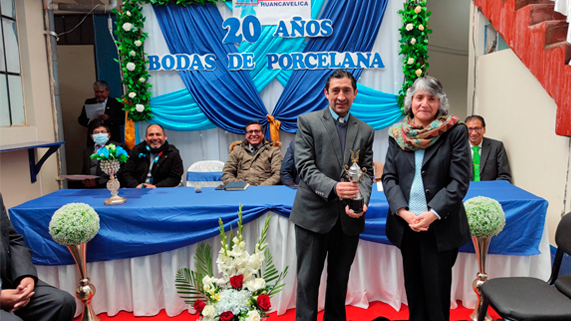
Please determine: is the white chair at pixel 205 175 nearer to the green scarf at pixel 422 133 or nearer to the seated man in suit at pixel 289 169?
the seated man in suit at pixel 289 169

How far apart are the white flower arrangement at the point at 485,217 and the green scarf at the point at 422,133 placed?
73 centimetres

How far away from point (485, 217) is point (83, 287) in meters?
2.49

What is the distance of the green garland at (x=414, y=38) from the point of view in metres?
4.26

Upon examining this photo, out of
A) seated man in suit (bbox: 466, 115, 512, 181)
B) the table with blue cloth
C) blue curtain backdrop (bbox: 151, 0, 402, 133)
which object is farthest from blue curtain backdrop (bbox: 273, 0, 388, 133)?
the table with blue cloth

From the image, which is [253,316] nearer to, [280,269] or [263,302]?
[263,302]

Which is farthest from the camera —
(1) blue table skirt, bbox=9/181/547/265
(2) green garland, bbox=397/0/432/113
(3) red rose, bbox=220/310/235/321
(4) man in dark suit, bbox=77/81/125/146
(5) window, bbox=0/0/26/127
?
(4) man in dark suit, bbox=77/81/125/146

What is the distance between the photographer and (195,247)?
2584 mm

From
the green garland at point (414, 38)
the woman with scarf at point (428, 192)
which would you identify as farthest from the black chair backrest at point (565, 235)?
the green garland at point (414, 38)

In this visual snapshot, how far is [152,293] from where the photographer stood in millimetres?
2607

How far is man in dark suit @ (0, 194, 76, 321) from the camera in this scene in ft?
6.08

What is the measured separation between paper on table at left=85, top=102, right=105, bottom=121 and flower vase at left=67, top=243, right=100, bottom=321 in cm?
262

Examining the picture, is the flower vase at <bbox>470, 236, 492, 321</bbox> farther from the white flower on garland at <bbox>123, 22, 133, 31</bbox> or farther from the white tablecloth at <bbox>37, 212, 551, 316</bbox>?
the white flower on garland at <bbox>123, 22, 133, 31</bbox>

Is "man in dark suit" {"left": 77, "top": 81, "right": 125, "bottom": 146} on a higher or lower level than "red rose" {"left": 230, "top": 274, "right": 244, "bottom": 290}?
higher

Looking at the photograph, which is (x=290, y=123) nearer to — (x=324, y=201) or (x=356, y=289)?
(x=356, y=289)
